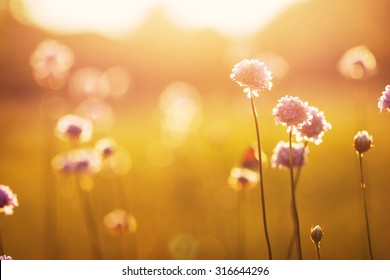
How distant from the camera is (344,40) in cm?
201

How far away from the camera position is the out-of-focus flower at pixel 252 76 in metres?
0.96

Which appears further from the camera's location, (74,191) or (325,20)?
(74,191)

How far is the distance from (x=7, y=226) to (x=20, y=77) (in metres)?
0.64

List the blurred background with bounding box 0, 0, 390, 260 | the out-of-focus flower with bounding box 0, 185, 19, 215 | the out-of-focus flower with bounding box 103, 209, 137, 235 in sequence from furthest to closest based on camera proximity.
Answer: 1. the blurred background with bounding box 0, 0, 390, 260
2. the out-of-focus flower with bounding box 103, 209, 137, 235
3. the out-of-focus flower with bounding box 0, 185, 19, 215

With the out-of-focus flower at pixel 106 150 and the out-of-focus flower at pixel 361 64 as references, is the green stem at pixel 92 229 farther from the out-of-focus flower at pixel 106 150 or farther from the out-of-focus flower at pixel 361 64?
the out-of-focus flower at pixel 361 64

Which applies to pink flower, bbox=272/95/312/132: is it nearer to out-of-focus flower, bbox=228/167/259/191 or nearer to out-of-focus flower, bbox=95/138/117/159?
out-of-focus flower, bbox=228/167/259/191

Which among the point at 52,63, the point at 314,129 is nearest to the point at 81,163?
the point at 52,63

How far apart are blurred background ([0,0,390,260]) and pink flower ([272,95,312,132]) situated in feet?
1.76

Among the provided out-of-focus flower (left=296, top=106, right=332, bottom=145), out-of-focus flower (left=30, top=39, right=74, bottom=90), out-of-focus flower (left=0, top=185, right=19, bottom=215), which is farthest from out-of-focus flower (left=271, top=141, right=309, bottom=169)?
out-of-focus flower (left=30, top=39, right=74, bottom=90)

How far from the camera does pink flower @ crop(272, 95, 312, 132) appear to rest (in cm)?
93

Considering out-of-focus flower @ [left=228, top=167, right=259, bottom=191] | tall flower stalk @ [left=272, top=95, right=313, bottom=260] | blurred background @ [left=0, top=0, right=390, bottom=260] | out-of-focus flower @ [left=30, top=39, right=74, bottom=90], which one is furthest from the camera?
out-of-focus flower @ [left=30, top=39, right=74, bottom=90]

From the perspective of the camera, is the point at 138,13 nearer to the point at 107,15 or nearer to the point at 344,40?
the point at 107,15

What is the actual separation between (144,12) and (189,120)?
3.08ft
